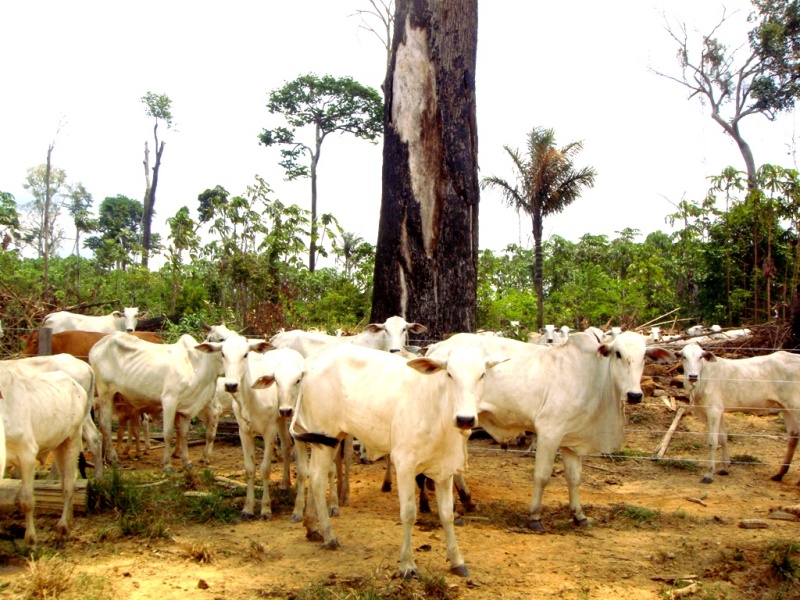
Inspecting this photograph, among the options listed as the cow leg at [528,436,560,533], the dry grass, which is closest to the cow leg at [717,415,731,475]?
the cow leg at [528,436,560,533]

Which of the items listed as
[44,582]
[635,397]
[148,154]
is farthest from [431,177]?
[148,154]

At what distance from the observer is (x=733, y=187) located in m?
23.6

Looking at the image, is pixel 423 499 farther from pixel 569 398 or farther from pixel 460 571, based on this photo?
pixel 460 571

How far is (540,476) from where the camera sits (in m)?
7.27

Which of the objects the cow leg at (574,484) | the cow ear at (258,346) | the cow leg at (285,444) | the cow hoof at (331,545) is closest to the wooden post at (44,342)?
the cow ear at (258,346)

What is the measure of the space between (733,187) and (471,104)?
15.8 meters

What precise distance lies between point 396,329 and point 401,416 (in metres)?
3.87

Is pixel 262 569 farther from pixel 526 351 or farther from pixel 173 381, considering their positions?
pixel 173 381

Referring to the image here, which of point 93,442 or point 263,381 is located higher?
point 263,381

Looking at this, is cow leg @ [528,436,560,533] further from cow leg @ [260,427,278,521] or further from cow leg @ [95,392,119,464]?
cow leg @ [95,392,119,464]

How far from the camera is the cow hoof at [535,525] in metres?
7.07

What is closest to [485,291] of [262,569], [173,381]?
[173,381]

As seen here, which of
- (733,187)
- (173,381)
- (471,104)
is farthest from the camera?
(733,187)

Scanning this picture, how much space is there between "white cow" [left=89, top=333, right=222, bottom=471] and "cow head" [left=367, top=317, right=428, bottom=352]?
2.13 m
